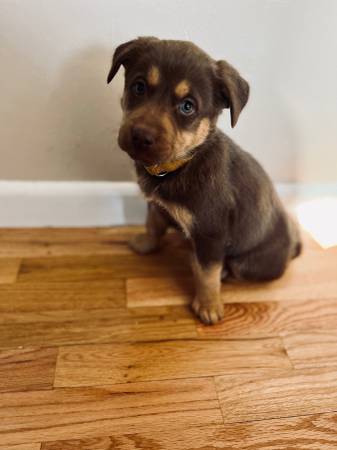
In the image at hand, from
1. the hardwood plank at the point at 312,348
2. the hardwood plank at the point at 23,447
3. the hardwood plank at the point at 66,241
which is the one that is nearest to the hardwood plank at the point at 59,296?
the hardwood plank at the point at 66,241

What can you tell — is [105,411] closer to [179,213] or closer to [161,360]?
[161,360]

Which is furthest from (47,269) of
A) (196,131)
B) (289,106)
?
(289,106)

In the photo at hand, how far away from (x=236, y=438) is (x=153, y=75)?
1285mm

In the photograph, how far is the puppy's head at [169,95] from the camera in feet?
4.49

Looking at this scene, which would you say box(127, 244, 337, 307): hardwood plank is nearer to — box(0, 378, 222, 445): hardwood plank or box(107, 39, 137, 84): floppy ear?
box(0, 378, 222, 445): hardwood plank

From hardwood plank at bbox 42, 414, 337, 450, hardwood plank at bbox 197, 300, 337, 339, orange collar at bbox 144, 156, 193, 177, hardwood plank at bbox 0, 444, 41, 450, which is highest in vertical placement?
orange collar at bbox 144, 156, 193, 177

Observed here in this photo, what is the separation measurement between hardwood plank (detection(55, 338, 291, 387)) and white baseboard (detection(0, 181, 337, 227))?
2.70 feet

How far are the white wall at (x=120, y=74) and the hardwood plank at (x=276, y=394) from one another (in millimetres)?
1172

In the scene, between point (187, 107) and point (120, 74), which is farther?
point (120, 74)

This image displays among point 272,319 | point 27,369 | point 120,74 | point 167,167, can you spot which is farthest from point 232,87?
point 27,369

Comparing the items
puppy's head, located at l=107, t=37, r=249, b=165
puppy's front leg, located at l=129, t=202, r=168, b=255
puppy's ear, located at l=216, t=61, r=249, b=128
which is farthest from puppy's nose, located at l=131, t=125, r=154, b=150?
puppy's front leg, located at l=129, t=202, r=168, b=255

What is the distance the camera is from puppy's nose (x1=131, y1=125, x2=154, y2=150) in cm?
133

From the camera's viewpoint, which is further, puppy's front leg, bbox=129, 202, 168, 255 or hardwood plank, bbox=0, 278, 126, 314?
puppy's front leg, bbox=129, 202, 168, 255

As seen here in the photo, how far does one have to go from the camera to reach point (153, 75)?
138 centimetres
